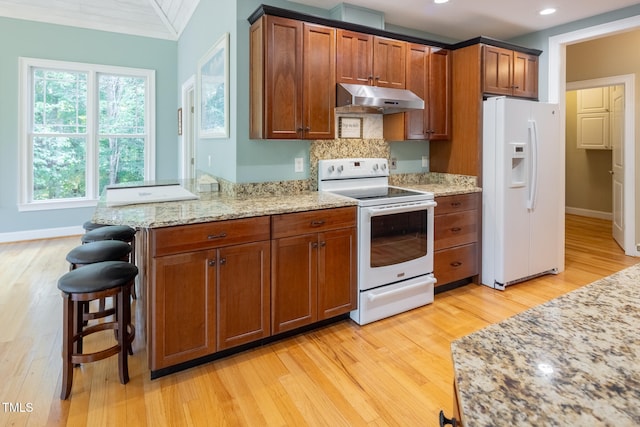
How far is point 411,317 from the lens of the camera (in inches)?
117

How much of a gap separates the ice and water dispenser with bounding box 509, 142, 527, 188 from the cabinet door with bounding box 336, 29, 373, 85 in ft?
4.78

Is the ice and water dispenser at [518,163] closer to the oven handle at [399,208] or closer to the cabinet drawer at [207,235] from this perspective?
the oven handle at [399,208]

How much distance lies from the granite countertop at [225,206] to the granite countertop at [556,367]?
5.47 feet

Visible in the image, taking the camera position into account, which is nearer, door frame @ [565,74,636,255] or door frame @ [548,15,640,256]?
door frame @ [548,15,640,256]

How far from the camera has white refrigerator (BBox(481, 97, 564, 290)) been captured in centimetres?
344

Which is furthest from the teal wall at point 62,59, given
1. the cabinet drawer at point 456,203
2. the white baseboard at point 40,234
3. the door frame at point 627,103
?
the door frame at point 627,103

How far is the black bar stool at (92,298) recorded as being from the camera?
6.28 ft

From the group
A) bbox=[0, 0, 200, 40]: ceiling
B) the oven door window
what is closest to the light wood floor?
the oven door window

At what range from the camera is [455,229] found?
3451 mm

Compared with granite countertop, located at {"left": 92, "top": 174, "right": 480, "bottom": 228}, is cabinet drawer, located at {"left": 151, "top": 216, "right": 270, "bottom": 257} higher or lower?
lower

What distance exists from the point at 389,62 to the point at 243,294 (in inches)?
91.1

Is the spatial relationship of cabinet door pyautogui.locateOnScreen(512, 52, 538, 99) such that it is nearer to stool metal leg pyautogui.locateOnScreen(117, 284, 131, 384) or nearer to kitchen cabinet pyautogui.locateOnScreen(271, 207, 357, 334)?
kitchen cabinet pyautogui.locateOnScreen(271, 207, 357, 334)

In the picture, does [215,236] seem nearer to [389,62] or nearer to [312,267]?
[312,267]

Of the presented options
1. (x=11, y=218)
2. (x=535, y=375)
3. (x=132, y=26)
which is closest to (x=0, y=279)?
(x=11, y=218)
